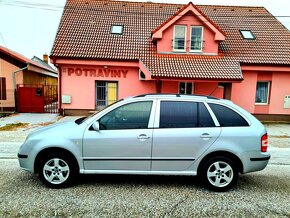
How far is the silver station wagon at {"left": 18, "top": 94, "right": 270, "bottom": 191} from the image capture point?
12.4ft

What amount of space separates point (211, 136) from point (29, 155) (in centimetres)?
324

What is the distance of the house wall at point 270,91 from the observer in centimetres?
1277

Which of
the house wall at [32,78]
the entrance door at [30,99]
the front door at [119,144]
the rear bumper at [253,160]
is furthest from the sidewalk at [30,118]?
the rear bumper at [253,160]

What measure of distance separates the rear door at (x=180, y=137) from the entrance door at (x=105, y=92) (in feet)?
30.0

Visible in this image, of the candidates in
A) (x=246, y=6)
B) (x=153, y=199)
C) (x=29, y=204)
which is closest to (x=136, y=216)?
(x=153, y=199)

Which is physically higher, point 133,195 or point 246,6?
point 246,6

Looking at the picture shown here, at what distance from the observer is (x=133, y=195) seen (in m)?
3.68

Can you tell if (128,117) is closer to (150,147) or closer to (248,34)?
(150,147)

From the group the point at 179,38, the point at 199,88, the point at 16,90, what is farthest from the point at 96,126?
the point at 16,90

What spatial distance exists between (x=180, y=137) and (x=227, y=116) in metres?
0.99

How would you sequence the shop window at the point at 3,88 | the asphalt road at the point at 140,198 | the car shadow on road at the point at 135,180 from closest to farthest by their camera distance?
the asphalt road at the point at 140,198
the car shadow on road at the point at 135,180
the shop window at the point at 3,88

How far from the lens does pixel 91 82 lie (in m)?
12.5

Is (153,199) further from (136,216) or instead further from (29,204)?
(29,204)

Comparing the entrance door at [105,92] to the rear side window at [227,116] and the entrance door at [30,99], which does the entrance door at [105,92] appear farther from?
the rear side window at [227,116]
